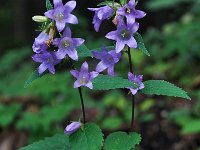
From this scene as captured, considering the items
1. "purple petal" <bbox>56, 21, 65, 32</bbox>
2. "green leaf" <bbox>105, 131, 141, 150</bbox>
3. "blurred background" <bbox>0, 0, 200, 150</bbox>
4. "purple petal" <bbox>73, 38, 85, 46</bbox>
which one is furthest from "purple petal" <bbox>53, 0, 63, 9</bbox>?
"blurred background" <bbox>0, 0, 200, 150</bbox>

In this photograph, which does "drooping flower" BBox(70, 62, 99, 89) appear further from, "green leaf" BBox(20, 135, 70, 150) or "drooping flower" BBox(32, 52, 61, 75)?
"green leaf" BBox(20, 135, 70, 150)

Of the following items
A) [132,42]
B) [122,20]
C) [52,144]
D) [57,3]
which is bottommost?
[52,144]

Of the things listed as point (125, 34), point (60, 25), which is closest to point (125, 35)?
point (125, 34)

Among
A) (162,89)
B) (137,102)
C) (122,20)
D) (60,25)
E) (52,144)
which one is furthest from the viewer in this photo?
(137,102)

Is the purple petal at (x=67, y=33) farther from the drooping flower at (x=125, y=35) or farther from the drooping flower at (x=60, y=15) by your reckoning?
the drooping flower at (x=125, y=35)

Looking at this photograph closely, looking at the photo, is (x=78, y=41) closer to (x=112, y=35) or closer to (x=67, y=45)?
(x=67, y=45)

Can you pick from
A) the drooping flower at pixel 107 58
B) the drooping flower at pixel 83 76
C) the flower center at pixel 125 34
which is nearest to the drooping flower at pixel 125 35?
the flower center at pixel 125 34

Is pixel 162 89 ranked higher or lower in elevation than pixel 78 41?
lower
